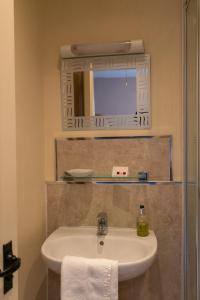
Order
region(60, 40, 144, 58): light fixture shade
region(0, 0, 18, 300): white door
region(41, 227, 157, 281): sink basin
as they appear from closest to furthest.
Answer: region(0, 0, 18, 300): white door, region(41, 227, 157, 281): sink basin, region(60, 40, 144, 58): light fixture shade

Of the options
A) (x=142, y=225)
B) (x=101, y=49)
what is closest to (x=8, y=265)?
(x=142, y=225)

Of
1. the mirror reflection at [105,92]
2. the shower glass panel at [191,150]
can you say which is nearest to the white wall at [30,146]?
the mirror reflection at [105,92]

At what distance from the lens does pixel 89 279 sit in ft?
4.63

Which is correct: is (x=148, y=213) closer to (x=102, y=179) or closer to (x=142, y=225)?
(x=142, y=225)

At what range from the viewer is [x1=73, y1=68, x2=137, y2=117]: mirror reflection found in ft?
6.08

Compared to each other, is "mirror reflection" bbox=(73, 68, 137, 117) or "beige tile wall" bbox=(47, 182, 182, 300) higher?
"mirror reflection" bbox=(73, 68, 137, 117)

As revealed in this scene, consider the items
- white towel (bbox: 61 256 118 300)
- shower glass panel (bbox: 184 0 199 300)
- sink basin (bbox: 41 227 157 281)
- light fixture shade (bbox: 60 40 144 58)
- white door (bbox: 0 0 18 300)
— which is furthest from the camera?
light fixture shade (bbox: 60 40 144 58)

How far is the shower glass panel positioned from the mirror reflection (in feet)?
1.15

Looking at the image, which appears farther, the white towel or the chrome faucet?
the chrome faucet

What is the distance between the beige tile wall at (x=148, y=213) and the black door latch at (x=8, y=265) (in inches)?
38.0

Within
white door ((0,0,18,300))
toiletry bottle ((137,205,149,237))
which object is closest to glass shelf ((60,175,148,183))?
toiletry bottle ((137,205,149,237))

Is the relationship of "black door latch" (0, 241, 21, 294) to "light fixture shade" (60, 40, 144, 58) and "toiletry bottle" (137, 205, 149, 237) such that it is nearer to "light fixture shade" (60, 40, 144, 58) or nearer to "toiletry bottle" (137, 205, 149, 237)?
"toiletry bottle" (137, 205, 149, 237)

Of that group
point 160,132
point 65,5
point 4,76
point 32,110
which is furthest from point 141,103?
point 4,76

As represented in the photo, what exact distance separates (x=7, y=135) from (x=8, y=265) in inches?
16.8
